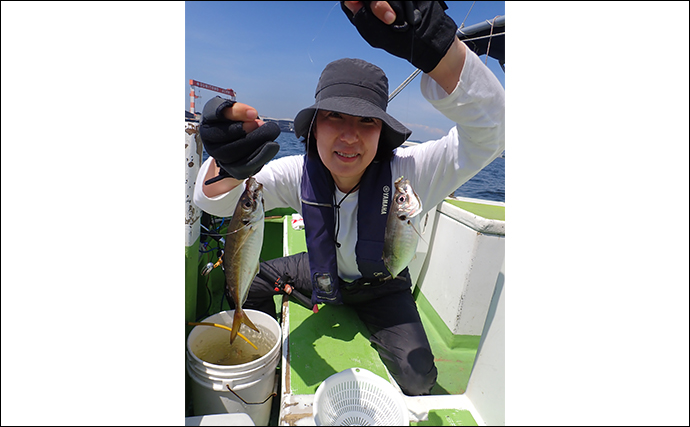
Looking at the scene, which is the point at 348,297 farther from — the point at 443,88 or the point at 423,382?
the point at 443,88

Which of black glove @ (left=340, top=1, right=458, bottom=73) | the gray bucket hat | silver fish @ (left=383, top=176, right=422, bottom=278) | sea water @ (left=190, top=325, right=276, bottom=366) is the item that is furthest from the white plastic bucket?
black glove @ (left=340, top=1, right=458, bottom=73)

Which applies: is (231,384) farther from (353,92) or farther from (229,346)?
(353,92)

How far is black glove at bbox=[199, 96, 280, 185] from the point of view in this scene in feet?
4.38

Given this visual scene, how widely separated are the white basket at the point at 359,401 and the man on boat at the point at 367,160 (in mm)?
963

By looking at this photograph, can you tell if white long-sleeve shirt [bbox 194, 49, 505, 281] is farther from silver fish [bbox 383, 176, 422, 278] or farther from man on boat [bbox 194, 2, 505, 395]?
silver fish [bbox 383, 176, 422, 278]

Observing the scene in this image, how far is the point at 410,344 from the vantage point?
2.52 metres

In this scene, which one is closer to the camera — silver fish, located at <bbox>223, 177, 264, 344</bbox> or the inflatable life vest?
silver fish, located at <bbox>223, 177, 264, 344</bbox>

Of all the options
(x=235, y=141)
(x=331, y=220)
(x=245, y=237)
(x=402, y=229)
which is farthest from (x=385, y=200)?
(x=235, y=141)

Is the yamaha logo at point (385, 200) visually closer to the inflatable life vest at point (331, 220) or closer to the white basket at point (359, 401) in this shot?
the inflatable life vest at point (331, 220)

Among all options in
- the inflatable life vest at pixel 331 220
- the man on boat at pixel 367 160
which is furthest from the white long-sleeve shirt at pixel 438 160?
the inflatable life vest at pixel 331 220

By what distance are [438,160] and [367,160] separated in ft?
2.27

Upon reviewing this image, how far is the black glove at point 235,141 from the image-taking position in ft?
4.38

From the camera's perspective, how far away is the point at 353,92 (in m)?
1.69

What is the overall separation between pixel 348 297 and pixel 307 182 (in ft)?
3.71
